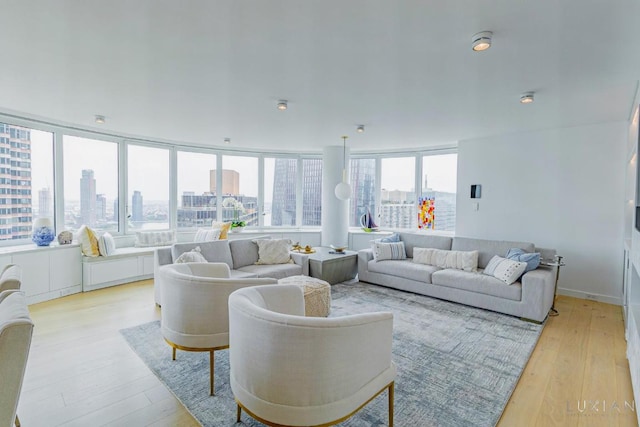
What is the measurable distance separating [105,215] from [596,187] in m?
7.83

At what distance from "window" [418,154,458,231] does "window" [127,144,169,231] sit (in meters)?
5.39

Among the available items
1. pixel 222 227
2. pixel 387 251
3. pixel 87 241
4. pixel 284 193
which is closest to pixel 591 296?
pixel 387 251

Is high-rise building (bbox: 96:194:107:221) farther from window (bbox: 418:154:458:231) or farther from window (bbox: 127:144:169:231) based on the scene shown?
window (bbox: 418:154:458:231)

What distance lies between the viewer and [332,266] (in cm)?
511

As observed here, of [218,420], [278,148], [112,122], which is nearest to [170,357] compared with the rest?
[218,420]

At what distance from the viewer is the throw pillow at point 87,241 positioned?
15.6ft

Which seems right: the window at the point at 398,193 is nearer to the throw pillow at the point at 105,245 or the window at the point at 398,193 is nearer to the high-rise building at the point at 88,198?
the throw pillow at the point at 105,245

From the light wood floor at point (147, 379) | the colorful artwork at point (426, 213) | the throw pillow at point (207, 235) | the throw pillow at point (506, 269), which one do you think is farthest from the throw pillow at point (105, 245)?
the colorful artwork at point (426, 213)

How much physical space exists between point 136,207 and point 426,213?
5.84 m

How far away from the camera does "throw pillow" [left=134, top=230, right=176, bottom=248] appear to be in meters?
5.77

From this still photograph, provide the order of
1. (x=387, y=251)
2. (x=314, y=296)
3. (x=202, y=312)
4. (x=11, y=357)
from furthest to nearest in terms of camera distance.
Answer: (x=387, y=251) < (x=314, y=296) < (x=202, y=312) < (x=11, y=357)

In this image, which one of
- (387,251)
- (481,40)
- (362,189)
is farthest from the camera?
(362,189)

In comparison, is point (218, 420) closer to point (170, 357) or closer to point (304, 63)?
point (170, 357)

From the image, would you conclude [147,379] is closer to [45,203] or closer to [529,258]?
[45,203]
